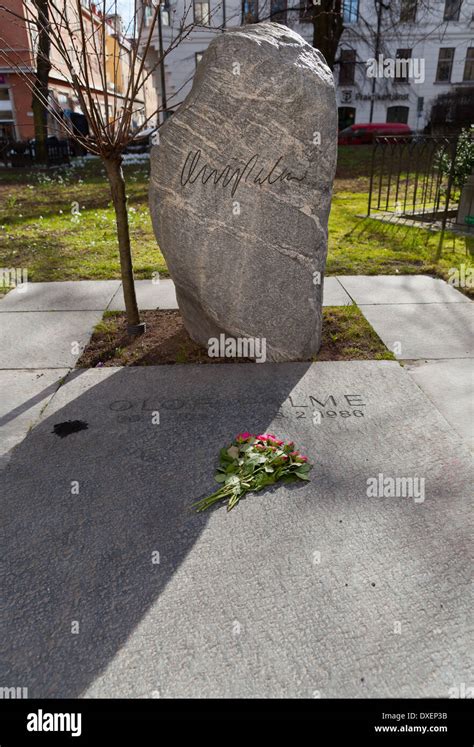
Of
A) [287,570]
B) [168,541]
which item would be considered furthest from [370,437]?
[168,541]

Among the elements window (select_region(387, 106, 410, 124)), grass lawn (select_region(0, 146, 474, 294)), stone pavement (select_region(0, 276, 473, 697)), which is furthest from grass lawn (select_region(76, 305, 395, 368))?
window (select_region(387, 106, 410, 124))

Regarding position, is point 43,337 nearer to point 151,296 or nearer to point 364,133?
point 151,296

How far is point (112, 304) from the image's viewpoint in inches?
248

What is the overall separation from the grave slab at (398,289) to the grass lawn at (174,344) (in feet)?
2.10

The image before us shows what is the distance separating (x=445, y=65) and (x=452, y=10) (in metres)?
2.91

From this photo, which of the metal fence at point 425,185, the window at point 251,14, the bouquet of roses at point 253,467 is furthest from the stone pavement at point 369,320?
the window at point 251,14

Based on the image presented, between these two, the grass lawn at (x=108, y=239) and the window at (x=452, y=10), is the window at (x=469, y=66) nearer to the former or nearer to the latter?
the window at (x=452, y=10)

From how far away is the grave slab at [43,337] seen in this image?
4992mm

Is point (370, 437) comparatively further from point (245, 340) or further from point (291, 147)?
point (291, 147)

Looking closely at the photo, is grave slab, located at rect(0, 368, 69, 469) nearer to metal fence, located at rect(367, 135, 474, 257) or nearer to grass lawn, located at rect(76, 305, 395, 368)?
grass lawn, located at rect(76, 305, 395, 368)

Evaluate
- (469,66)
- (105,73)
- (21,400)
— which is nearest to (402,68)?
(469,66)

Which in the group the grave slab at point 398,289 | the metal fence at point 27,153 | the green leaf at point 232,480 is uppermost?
the metal fence at point 27,153

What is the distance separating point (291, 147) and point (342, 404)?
1943 millimetres
